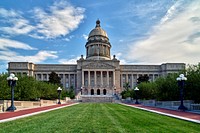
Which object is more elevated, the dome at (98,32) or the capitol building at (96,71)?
the dome at (98,32)

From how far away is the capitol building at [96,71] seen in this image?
12644 centimetres

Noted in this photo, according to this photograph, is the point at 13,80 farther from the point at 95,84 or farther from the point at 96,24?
the point at 96,24

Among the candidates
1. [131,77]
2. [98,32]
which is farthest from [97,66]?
[98,32]

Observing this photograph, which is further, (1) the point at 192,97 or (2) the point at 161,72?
(2) the point at 161,72

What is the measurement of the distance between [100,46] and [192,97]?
113 metres

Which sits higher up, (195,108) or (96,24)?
(96,24)

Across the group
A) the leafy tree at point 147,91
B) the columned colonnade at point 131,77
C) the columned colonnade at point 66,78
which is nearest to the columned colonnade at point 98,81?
→ the columned colonnade at point 66,78

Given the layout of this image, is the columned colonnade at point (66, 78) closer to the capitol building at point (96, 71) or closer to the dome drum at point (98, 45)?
the capitol building at point (96, 71)

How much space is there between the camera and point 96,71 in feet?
419

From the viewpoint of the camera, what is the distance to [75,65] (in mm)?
135500

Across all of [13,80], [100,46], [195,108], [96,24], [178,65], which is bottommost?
[195,108]

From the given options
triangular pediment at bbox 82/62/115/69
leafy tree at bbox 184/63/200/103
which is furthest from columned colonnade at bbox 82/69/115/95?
leafy tree at bbox 184/63/200/103

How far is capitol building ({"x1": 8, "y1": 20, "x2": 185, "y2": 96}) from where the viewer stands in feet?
415

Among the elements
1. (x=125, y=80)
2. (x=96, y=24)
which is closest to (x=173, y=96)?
(x=125, y=80)
